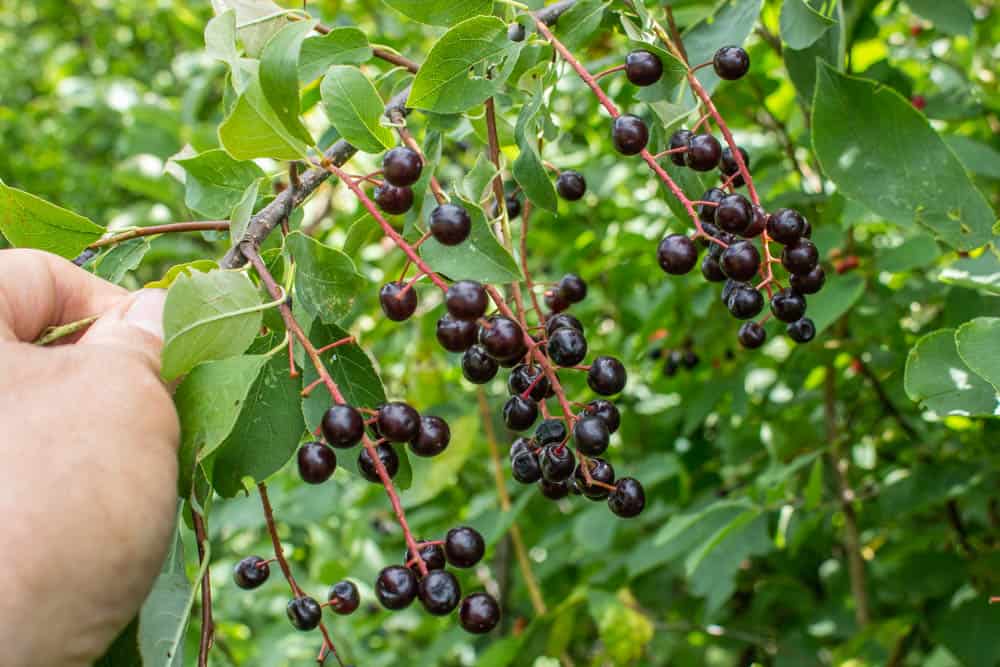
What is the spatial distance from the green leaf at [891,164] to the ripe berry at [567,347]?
0.45 m

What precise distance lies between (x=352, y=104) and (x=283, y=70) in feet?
0.49

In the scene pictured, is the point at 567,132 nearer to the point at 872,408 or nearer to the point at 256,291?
the point at 872,408

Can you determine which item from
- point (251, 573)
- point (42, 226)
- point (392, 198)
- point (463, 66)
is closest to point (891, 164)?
point (463, 66)

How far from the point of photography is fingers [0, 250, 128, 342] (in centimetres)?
100

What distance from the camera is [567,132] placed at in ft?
8.20

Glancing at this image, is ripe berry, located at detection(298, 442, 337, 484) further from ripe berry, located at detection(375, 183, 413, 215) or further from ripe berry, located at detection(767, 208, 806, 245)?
ripe berry, located at detection(767, 208, 806, 245)

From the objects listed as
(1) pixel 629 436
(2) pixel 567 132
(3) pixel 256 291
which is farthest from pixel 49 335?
(1) pixel 629 436

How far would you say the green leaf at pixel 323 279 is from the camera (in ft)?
3.51

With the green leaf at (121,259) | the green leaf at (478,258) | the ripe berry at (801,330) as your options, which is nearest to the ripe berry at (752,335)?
the ripe berry at (801,330)

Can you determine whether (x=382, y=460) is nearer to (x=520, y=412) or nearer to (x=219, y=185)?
(x=520, y=412)

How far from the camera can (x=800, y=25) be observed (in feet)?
4.54

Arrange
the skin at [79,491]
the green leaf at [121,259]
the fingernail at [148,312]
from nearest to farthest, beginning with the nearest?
the skin at [79,491]
the fingernail at [148,312]
the green leaf at [121,259]

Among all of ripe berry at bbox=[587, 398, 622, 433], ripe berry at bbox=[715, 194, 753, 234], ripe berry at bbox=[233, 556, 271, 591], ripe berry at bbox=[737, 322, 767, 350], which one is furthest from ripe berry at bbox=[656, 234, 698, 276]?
ripe berry at bbox=[233, 556, 271, 591]

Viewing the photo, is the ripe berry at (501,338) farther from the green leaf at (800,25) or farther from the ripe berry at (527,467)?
the green leaf at (800,25)
